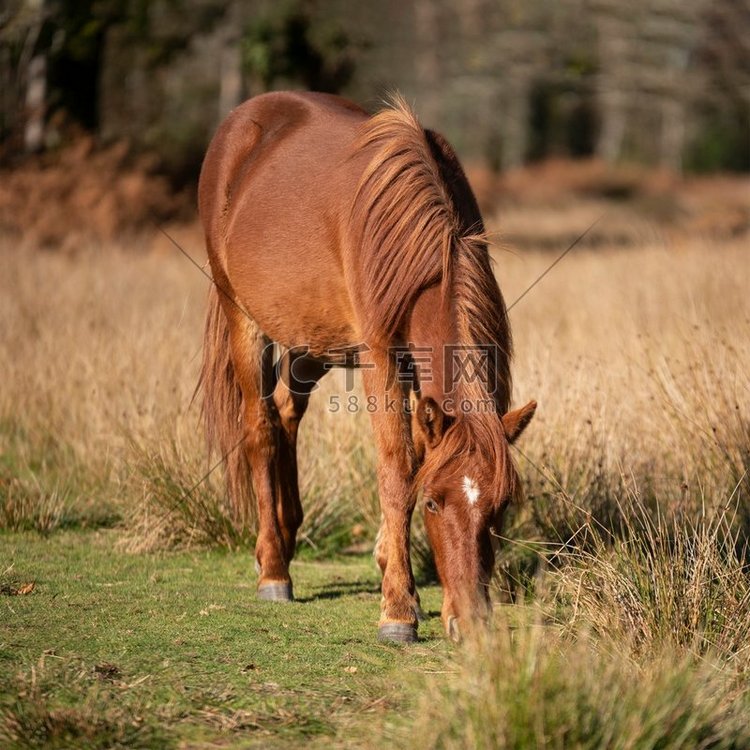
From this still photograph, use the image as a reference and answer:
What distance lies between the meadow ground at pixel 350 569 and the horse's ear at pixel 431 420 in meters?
0.62

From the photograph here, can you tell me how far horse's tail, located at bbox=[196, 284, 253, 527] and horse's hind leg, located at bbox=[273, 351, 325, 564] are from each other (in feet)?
0.68

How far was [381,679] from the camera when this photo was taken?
358 centimetres

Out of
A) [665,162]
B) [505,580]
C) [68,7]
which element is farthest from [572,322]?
[665,162]

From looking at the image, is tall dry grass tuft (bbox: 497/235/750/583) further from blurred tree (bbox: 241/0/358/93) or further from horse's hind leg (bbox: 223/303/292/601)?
blurred tree (bbox: 241/0/358/93)

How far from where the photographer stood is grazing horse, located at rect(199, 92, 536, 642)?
3.66 metres

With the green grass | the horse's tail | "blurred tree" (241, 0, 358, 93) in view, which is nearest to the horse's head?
the green grass

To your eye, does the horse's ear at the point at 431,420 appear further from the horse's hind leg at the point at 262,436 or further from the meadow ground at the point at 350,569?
the horse's hind leg at the point at 262,436

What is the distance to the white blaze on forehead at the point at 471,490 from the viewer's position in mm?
3578

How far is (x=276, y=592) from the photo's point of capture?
4.79 m

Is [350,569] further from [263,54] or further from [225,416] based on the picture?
[263,54]

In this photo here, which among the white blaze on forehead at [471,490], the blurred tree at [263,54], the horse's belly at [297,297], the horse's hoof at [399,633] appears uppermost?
the blurred tree at [263,54]

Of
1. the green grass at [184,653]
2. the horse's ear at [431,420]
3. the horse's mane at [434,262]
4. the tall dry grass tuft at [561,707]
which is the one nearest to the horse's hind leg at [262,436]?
the green grass at [184,653]

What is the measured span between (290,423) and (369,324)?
1.42 meters

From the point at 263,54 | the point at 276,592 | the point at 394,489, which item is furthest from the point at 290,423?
the point at 263,54
